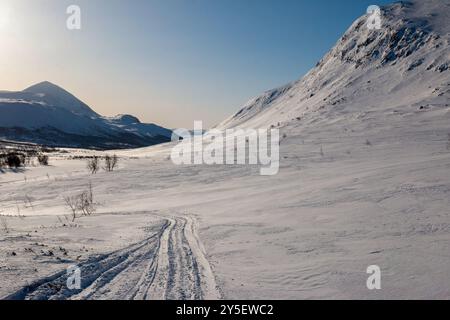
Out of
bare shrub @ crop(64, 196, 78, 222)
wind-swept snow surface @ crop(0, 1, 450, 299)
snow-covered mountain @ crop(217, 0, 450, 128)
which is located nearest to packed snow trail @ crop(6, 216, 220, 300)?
wind-swept snow surface @ crop(0, 1, 450, 299)

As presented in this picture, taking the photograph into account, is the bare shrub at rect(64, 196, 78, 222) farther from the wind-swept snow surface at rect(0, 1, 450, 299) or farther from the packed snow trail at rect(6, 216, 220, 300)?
the packed snow trail at rect(6, 216, 220, 300)

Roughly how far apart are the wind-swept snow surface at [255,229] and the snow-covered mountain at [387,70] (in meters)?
14.6

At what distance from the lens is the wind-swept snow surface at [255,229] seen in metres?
6.25

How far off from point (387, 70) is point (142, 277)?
56796mm

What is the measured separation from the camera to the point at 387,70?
55.0m

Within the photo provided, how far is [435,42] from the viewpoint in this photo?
54.5 metres

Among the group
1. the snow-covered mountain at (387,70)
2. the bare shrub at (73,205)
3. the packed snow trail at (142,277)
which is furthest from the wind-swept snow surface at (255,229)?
the snow-covered mountain at (387,70)

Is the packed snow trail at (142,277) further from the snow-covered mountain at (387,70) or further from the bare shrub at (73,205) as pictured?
the snow-covered mountain at (387,70)

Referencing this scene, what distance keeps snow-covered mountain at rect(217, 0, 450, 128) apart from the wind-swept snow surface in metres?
14.6

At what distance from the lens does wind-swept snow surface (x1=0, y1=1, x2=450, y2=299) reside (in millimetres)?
6246

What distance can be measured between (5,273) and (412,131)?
28.4m

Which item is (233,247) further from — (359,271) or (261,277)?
(359,271)

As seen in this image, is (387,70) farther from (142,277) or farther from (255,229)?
(142,277)

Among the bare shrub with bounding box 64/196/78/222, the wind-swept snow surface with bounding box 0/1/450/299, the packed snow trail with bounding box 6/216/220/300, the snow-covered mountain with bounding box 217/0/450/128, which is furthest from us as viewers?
the snow-covered mountain with bounding box 217/0/450/128
